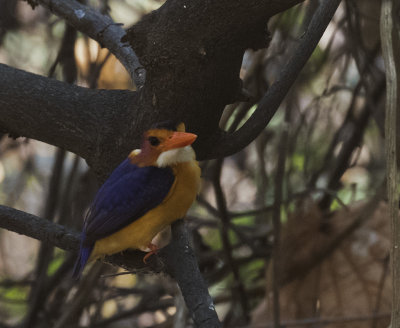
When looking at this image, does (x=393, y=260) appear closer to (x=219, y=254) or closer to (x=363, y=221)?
(x=363, y=221)

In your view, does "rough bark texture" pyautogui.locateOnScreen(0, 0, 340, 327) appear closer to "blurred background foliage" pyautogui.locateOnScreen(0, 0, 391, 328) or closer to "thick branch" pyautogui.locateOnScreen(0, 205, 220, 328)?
"thick branch" pyautogui.locateOnScreen(0, 205, 220, 328)

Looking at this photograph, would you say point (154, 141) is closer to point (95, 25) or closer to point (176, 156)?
point (176, 156)

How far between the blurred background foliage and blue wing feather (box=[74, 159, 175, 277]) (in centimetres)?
62

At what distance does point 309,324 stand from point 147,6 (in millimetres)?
1887

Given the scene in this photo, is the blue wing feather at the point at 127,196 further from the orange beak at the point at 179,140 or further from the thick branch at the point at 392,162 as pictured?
the thick branch at the point at 392,162

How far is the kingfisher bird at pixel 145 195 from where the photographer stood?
140 cm

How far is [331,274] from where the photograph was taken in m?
2.41

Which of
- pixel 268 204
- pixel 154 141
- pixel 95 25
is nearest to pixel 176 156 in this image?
pixel 154 141

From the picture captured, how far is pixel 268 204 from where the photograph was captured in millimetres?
3182

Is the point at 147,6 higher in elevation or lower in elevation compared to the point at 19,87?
higher

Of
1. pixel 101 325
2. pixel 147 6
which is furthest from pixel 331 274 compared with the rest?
pixel 147 6

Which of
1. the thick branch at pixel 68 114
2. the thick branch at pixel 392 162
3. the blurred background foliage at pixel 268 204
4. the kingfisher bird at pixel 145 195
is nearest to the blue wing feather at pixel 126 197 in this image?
the kingfisher bird at pixel 145 195

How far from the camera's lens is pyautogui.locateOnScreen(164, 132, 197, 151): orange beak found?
1.30 metres

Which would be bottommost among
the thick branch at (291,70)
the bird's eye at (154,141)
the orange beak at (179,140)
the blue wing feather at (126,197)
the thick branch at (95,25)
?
the blue wing feather at (126,197)
